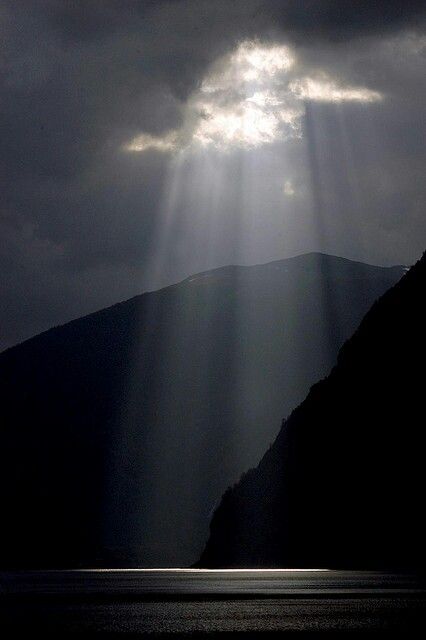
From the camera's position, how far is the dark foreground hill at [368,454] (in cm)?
14625

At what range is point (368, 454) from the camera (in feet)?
520

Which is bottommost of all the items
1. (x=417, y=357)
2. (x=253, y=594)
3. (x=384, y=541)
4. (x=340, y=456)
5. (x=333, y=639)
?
(x=333, y=639)

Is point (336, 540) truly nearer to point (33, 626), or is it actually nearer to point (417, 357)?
point (417, 357)

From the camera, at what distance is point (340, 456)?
166625mm

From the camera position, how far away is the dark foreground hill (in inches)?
5758

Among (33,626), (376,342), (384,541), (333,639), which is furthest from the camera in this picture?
(376,342)

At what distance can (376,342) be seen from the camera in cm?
16988

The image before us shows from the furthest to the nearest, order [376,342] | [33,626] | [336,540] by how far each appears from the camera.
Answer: [376,342]
[336,540]
[33,626]

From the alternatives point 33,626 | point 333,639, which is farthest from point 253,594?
point 333,639

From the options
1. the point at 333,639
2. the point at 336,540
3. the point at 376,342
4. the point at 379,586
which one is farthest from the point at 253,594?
the point at 376,342

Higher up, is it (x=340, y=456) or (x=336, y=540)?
(x=340, y=456)

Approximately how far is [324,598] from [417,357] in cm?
9131

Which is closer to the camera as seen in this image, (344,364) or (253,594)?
(253,594)

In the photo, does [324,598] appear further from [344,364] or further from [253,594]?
[344,364]
